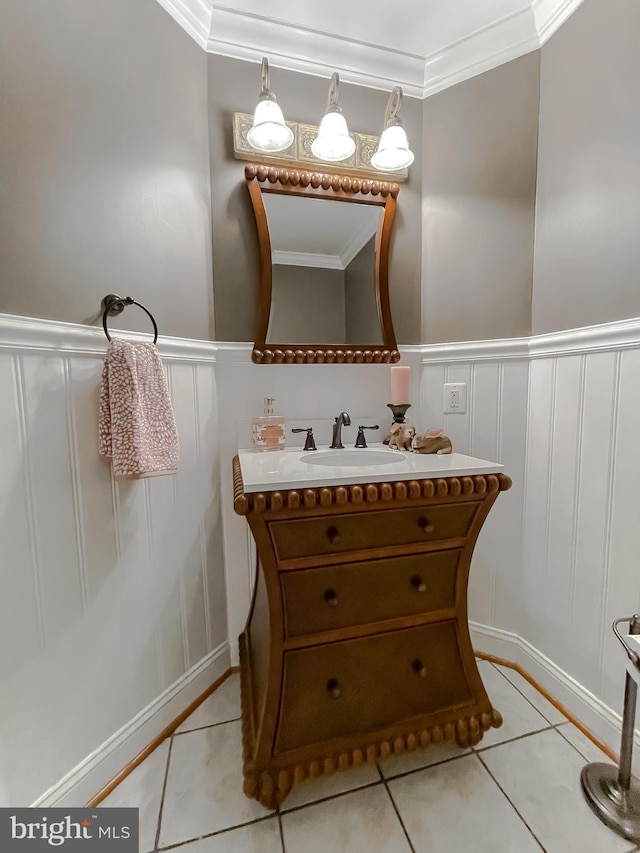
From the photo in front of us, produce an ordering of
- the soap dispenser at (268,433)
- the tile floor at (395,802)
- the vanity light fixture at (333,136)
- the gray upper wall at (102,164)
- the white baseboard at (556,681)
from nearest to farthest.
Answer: the gray upper wall at (102,164)
the tile floor at (395,802)
the white baseboard at (556,681)
the vanity light fixture at (333,136)
the soap dispenser at (268,433)

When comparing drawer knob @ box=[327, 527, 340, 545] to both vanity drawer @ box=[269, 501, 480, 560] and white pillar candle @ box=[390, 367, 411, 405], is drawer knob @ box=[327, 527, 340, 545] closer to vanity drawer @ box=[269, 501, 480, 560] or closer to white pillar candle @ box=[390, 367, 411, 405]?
vanity drawer @ box=[269, 501, 480, 560]

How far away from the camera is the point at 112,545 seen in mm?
1028

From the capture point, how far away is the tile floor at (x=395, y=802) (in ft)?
2.95

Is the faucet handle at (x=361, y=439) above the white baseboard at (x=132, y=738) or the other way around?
above

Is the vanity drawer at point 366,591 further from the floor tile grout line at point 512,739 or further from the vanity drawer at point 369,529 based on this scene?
the floor tile grout line at point 512,739

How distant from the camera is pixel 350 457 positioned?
4.33 ft

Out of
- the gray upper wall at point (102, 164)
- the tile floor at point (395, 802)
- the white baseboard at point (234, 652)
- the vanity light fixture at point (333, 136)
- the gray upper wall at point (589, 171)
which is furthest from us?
the white baseboard at point (234, 652)

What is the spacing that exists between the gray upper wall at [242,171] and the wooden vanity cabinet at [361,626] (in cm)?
72

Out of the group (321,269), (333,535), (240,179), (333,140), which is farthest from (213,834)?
(333,140)

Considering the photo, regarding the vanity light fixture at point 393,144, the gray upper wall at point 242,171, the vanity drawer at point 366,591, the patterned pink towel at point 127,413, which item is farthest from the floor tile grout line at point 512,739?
the vanity light fixture at point 393,144

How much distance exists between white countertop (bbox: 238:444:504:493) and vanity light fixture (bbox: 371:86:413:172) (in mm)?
1076

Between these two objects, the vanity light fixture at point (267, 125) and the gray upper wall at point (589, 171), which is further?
the vanity light fixture at point (267, 125)

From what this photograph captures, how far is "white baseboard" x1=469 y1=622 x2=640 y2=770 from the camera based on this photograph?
1.13 metres

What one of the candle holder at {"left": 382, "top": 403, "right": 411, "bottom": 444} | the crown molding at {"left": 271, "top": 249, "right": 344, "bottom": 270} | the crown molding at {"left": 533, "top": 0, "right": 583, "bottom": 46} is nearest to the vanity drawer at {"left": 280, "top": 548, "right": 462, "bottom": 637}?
the candle holder at {"left": 382, "top": 403, "right": 411, "bottom": 444}
